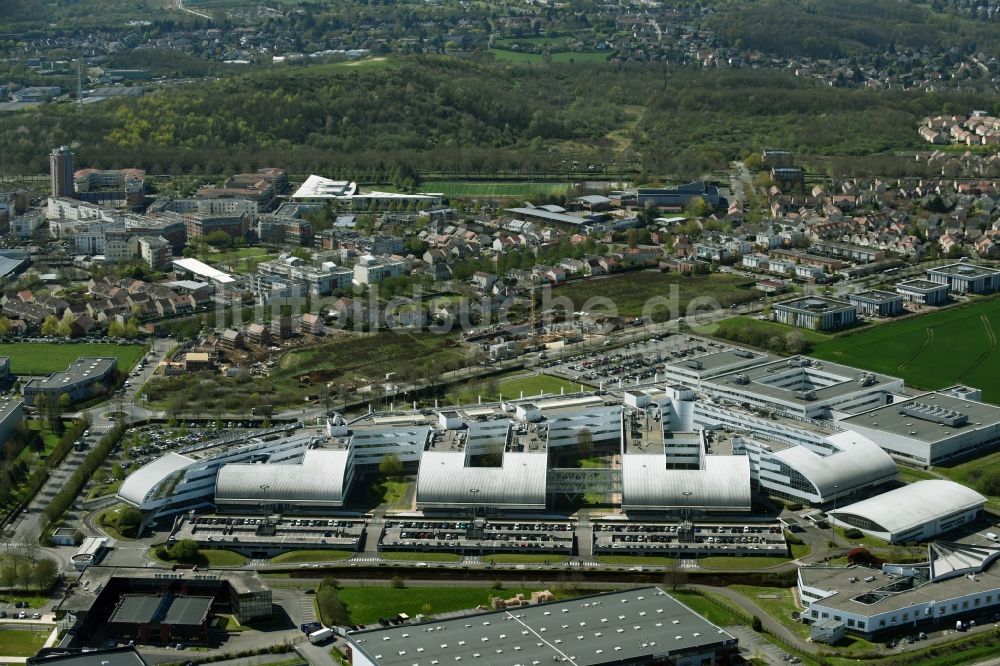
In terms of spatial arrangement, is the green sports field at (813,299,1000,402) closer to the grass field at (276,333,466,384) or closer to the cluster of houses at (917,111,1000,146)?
the grass field at (276,333,466,384)

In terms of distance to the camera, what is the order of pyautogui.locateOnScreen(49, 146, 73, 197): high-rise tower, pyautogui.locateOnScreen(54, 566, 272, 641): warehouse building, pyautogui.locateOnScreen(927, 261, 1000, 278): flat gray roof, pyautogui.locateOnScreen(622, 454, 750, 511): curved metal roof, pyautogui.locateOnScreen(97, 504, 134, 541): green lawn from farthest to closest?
pyautogui.locateOnScreen(49, 146, 73, 197): high-rise tower, pyautogui.locateOnScreen(927, 261, 1000, 278): flat gray roof, pyautogui.locateOnScreen(622, 454, 750, 511): curved metal roof, pyautogui.locateOnScreen(97, 504, 134, 541): green lawn, pyautogui.locateOnScreen(54, 566, 272, 641): warehouse building

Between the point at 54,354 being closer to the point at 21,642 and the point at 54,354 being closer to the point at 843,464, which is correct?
the point at 21,642

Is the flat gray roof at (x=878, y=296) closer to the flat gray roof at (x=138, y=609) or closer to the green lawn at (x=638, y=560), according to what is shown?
the green lawn at (x=638, y=560)

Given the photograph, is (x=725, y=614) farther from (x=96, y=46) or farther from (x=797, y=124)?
(x=96, y=46)

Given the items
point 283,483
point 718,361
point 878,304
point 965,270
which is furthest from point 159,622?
point 965,270

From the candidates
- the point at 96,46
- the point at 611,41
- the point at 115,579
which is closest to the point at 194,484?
the point at 115,579

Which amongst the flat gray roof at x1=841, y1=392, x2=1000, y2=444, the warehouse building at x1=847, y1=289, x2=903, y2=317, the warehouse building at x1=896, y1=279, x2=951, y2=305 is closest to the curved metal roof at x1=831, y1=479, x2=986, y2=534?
the flat gray roof at x1=841, y1=392, x2=1000, y2=444
